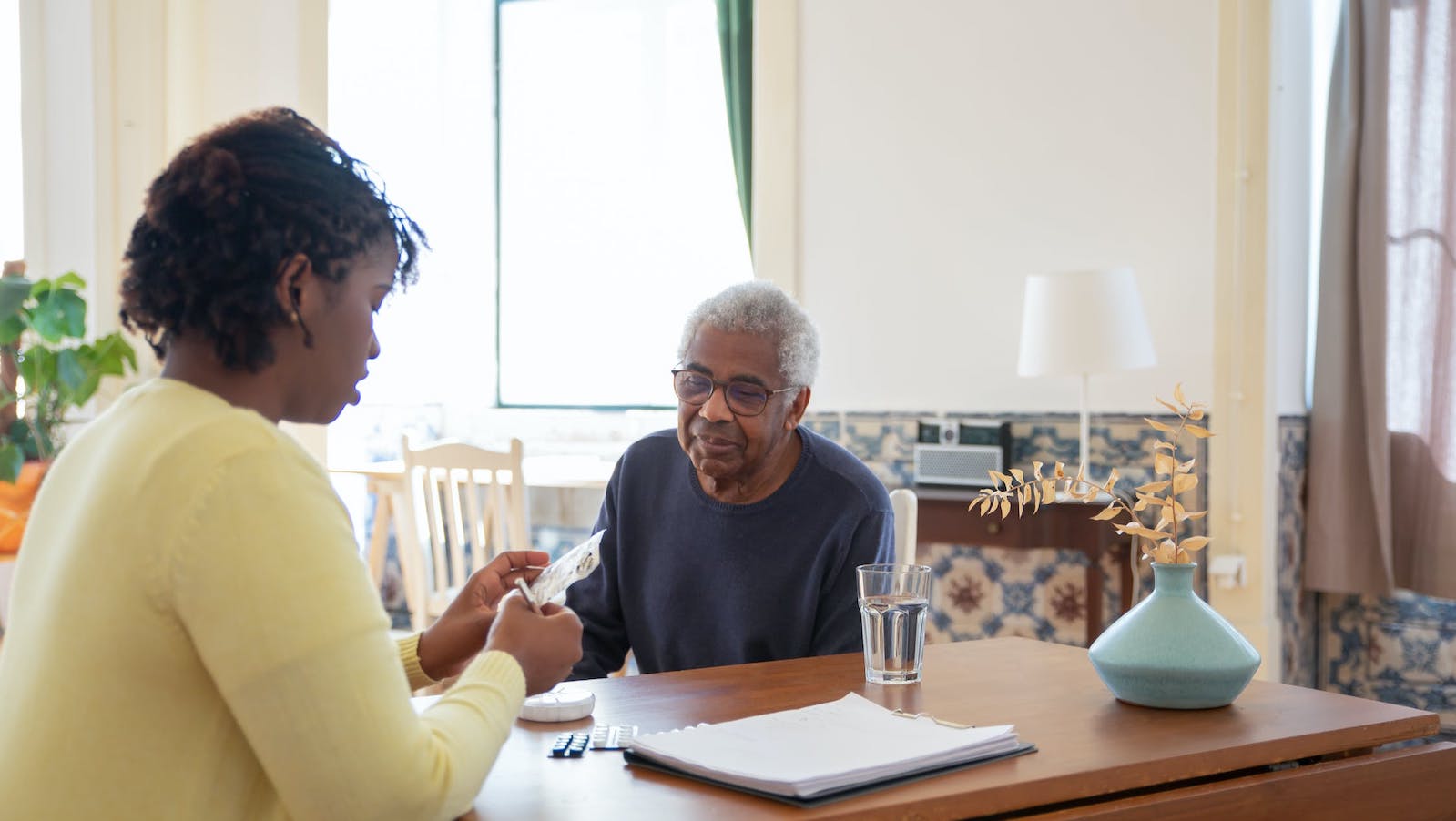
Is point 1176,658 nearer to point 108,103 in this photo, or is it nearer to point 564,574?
point 564,574

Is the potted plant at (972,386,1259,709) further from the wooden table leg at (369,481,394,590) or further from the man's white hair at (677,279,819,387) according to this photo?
the wooden table leg at (369,481,394,590)

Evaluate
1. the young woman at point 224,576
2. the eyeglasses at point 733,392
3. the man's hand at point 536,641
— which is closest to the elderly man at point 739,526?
the eyeglasses at point 733,392

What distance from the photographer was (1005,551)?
4.16m

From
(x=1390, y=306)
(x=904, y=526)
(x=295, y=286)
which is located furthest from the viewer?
(x=1390, y=306)

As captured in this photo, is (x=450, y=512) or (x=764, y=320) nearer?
(x=764, y=320)

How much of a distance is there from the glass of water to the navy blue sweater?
299mm

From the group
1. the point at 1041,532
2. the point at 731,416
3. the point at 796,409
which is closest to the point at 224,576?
the point at 731,416

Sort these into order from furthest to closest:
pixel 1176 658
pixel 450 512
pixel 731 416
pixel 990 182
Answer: pixel 990 182, pixel 450 512, pixel 731 416, pixel 1176 658

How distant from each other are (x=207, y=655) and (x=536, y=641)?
1.03ft

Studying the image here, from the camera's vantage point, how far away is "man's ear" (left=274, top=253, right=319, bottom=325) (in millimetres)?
996

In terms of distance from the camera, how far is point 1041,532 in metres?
3.67

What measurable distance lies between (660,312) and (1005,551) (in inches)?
79.5

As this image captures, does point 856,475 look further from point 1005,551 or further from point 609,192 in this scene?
point 609,192

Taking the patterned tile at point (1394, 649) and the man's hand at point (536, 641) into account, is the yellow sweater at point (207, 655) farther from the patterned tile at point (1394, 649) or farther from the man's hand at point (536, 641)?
the patterned tile at point (1394, 649)
